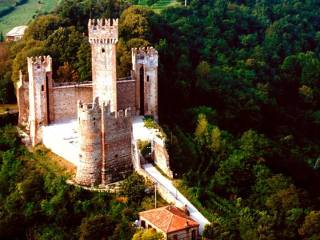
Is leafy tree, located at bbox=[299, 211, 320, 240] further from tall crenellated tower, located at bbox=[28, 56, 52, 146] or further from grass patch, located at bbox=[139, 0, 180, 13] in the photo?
grass patch, located at bbox=[139, 0, 180, 13]

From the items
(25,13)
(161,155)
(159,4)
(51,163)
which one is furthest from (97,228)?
(25,13)

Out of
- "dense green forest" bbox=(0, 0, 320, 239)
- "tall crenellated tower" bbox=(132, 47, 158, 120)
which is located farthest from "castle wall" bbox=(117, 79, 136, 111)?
"dense green forest" bbox=(0, 0, 320, 239)

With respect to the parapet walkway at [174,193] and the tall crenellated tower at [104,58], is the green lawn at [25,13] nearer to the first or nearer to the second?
the tall crenellated tower at [104,58]

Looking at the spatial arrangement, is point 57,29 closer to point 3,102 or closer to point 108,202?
point 3,102

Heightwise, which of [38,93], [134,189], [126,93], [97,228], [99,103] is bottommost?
[97,228]

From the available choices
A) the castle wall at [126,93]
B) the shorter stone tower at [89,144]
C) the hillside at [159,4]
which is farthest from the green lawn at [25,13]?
the shorter stone tower at [89,144]

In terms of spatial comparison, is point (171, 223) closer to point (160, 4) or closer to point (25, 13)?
point (160, 4)
